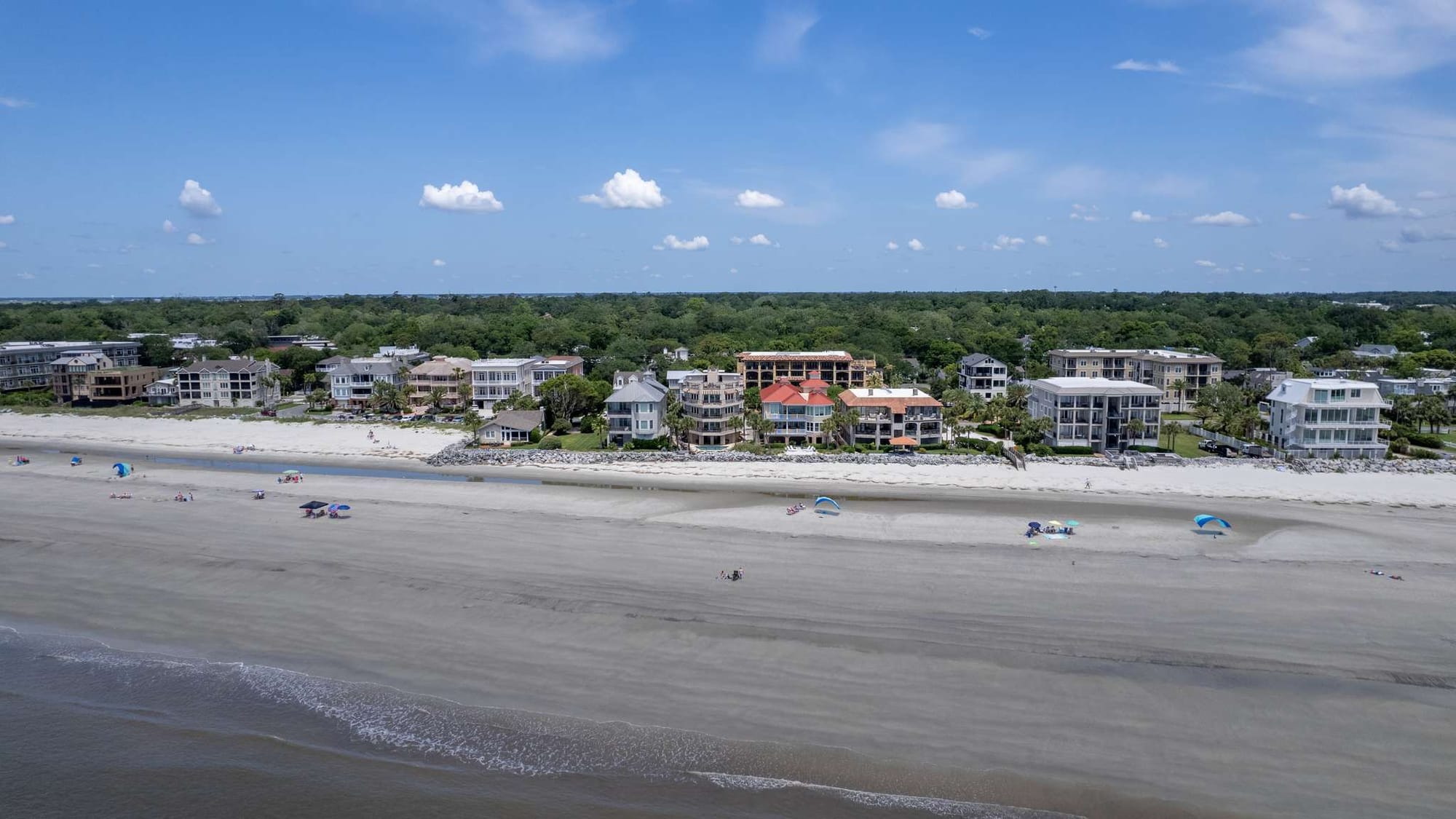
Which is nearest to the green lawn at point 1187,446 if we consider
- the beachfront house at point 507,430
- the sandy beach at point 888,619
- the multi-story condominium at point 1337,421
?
the multi-story condominium at point 1337,421

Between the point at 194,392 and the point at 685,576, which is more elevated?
the point at 194,392

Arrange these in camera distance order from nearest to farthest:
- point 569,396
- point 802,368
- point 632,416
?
point 632,416 < point 569,396 < point 802,368

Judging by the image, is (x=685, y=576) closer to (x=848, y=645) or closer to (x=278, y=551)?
(x=848, y=645)

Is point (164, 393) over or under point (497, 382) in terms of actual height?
under

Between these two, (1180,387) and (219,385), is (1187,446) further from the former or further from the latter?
(219,385)

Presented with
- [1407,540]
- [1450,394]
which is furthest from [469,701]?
[1450,394]

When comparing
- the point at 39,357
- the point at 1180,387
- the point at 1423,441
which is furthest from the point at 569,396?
the point at 39,357
